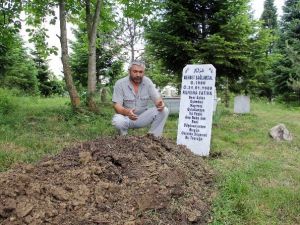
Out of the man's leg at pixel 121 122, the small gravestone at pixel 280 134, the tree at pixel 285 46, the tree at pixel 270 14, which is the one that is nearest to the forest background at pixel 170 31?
the small gravestone at pixel 280 134

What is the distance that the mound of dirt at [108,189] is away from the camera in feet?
11.2

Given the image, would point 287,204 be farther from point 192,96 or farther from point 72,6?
point 72,6

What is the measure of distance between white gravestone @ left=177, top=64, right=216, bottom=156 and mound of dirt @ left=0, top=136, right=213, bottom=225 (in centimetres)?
164

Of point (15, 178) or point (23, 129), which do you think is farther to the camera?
point (23, 129)

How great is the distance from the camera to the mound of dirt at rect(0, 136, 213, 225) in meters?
3.41

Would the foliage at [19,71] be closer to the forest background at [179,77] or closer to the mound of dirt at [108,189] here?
the forest background at [179,77]

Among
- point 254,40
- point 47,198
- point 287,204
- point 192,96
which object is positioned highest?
point 254,40

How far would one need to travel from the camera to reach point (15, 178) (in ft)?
12.7

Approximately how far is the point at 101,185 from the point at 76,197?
33 cm

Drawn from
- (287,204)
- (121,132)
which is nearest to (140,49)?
(121,132)

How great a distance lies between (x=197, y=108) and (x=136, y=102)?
43.7 inches

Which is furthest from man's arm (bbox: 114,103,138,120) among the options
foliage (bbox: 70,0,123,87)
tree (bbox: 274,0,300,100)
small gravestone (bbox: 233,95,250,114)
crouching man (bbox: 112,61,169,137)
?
tree (bbox: 274,0,300,100)

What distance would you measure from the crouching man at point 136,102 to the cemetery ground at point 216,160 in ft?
Result: 1.36

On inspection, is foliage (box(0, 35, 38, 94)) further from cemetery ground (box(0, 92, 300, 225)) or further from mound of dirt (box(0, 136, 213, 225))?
mound of dirt (box(0, 136, 213, 225))
